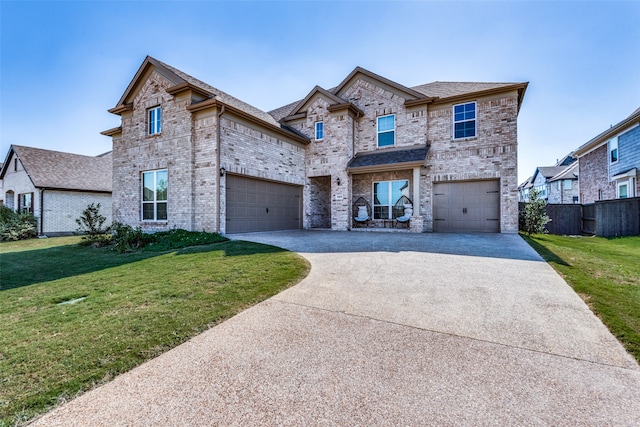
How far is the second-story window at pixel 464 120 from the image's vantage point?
503 inches

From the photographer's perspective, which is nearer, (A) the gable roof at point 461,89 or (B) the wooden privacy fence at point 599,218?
(A) the gable roof at point 461,89

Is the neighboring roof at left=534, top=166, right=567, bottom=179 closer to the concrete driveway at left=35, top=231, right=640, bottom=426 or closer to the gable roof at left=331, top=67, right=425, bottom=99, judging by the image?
the gable roof at left=331, top=67, right=425, bottom=99

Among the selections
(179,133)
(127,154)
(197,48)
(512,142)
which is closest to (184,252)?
(179,133)

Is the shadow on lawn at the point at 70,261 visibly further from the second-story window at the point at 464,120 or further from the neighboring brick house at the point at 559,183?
the neighboring brick house at the point at 559,183

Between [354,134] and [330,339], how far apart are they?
1316 cm

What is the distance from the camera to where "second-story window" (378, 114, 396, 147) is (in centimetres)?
1430

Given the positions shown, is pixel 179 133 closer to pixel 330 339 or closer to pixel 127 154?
pixel 127 154

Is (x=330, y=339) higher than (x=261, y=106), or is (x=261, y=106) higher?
(x=261, y=106)

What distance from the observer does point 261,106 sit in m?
16.9

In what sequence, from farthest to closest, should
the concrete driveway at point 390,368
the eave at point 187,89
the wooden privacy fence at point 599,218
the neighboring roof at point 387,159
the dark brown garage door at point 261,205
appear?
the neighboring roof at point 387,159, the wooden privacy fence at point 599,218, the dark brown garage door at point 261,205, the eave at point 187,89, the concrete driveway at point 390,368

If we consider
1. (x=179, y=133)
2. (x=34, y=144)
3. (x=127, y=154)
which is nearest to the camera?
(x=179, y=133)

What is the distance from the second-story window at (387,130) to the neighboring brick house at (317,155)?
52mm

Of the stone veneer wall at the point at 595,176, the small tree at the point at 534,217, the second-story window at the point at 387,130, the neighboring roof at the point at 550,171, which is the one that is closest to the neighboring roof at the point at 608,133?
the stone veneer wall at the point at 595,176

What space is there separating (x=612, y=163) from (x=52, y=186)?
109ft
